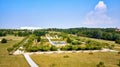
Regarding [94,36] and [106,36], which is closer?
[106,36]

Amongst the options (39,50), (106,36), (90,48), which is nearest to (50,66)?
(39,50)

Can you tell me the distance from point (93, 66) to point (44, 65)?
304 inches

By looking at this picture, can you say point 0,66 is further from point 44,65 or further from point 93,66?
point 93,66

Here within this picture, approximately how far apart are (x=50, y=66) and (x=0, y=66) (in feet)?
25.4

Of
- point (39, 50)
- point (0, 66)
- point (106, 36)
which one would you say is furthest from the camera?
point (106, 36)

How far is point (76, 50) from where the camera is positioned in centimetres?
5591

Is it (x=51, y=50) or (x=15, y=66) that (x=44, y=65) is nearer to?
(x=15, y=66)

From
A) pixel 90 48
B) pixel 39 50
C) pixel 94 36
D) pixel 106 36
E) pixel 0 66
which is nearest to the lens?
pixel 0 66

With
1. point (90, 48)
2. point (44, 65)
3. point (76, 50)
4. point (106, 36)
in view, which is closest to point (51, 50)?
point (76, 50)

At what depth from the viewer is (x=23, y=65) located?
32.8 metres

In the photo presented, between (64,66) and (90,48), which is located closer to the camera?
(64,66)

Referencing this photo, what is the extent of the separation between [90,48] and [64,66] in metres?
26.4

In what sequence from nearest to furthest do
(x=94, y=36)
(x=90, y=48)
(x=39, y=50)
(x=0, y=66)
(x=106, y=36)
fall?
(x=0, y=66), (x=39, y=50), (x=90, y=48), (x=106, y=36), (x=94, y=36)

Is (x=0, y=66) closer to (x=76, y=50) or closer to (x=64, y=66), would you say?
(x=64, y=66)
